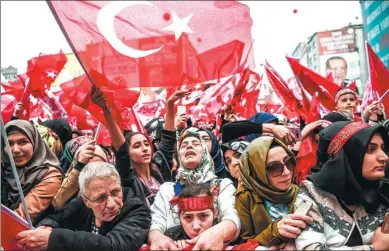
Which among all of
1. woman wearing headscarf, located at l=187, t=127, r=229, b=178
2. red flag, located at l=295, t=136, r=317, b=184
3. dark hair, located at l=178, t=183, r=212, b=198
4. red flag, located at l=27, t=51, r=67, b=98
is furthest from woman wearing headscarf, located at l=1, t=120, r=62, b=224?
red flag, located at l=27, t=51, r=67, b=98

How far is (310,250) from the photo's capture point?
216 centimetres

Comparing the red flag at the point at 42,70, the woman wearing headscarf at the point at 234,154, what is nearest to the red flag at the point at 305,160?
the woman wearing headscarf at the point at 234,154

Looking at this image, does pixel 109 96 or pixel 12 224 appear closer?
pixel 12 224

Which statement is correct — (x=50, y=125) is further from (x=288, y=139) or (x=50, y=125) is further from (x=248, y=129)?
(x=288, y=139)

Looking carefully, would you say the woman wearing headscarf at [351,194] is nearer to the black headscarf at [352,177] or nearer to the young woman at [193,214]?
the black headscarf at [352,177]

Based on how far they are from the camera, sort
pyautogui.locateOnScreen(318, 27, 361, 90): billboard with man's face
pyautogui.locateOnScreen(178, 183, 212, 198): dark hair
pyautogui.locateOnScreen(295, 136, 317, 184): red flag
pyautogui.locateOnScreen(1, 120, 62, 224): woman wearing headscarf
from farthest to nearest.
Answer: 1. pyautogui.locateOnScreen(318, 27, 361, 90): billboard with man's face
2. pyautogui.locateOnScreen(295, 136, 317, 184): red flag
3. pyautogui.locateOnScreen(1, 120, 62, 224): woman wearing headscarf
4. pyautogui.locateOnScreen(178, 183, 212, 198): dark hair

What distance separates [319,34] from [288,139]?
63.8m

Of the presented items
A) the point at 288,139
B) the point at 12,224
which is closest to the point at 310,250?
the point at 288,139

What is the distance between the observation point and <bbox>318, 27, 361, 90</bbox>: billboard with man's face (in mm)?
56478

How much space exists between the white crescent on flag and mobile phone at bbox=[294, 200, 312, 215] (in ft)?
5.24

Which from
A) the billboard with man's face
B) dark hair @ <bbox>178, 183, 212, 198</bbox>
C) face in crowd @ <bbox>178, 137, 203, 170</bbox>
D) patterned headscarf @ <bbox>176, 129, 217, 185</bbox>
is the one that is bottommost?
dark hair @ <bbox>178, 183, 212, 198</bbox>

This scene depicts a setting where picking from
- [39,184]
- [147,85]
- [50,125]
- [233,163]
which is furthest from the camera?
[50,125]

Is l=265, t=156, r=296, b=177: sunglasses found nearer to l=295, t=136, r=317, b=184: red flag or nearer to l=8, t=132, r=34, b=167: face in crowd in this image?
l=295, t=136, r=317, b=184: red flag

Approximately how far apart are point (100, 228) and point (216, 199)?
28.3 inches
